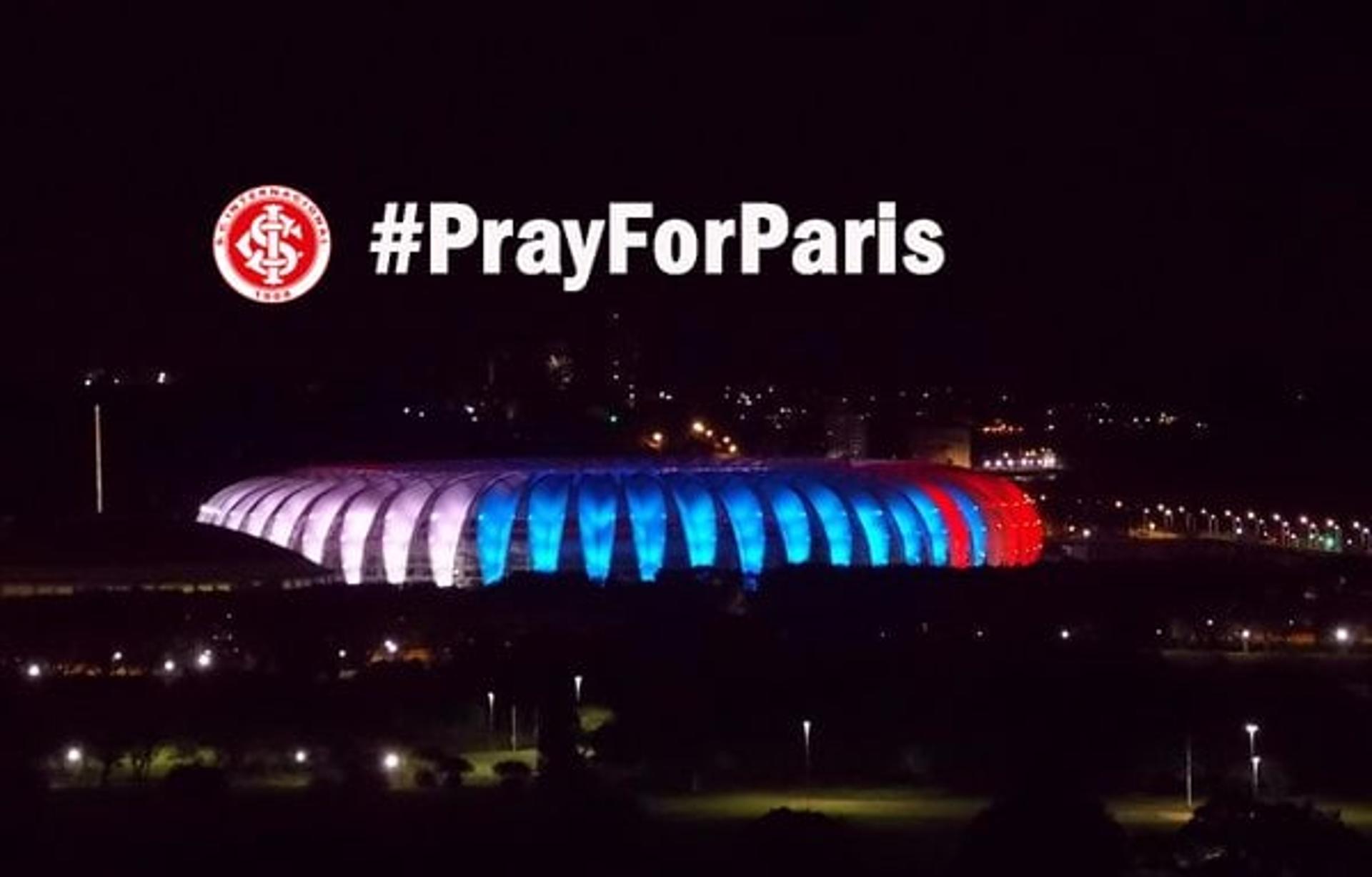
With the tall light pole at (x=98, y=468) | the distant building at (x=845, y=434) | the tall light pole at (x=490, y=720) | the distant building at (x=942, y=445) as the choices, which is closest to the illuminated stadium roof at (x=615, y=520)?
the tall light pole at (x=98, y=468)

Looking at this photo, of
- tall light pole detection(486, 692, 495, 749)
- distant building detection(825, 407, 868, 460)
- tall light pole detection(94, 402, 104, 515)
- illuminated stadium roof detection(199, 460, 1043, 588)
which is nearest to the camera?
tall light pole detection(486, 692, 495, 749)

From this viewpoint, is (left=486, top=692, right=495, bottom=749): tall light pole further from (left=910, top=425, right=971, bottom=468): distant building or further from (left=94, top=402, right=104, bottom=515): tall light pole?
(left=910, top=425, right=971, bottom=468): distant building

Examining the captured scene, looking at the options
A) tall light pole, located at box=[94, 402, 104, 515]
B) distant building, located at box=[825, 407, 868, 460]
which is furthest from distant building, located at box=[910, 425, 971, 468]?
tall light pole, located at box=[94, 402, 104, 515]

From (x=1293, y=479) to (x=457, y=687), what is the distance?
57.7 m

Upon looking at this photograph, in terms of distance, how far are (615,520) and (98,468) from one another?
18784 millimetres

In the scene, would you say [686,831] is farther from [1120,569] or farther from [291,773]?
[1120,569]

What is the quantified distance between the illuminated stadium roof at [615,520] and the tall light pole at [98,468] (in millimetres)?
9622

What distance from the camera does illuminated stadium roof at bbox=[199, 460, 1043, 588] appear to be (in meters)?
51.3

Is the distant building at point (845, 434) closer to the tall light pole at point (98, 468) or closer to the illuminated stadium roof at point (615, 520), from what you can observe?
the tall light pole at point (98, 468)

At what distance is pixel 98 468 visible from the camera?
217 ft

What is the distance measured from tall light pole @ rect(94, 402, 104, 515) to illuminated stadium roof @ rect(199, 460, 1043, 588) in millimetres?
9622

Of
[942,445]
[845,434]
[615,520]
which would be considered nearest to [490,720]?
[615,520]

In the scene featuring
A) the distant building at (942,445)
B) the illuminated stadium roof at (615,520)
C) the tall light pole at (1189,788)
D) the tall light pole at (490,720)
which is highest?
the distant building at (942,445)

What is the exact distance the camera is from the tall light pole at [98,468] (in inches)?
2603
